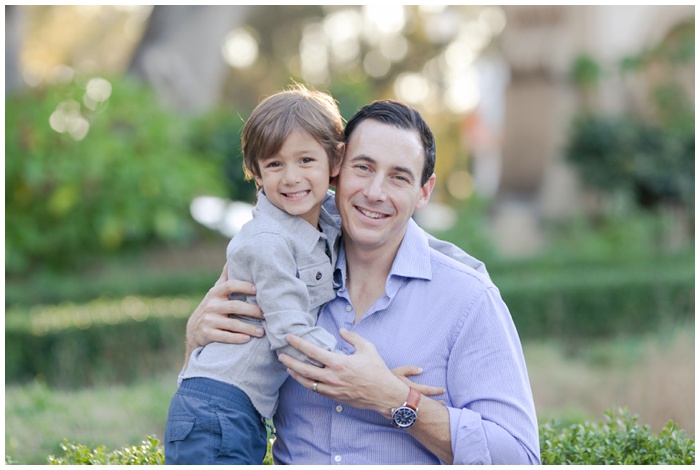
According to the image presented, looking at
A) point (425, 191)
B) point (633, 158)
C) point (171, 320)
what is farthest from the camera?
point (633, 158)

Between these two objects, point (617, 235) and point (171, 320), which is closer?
point (171, 320)

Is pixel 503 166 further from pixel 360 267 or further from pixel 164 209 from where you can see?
pixel 360 267

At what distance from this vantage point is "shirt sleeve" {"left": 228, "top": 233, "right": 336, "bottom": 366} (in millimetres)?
2547

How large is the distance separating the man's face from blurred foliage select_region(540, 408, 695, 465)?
100 cm

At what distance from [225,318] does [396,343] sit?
513mm

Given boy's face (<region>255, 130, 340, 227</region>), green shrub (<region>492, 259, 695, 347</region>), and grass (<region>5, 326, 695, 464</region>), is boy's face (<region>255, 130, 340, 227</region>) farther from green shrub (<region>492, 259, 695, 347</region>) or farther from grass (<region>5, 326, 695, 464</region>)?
green shrub (<region>492, 259, 695, 347</region>)

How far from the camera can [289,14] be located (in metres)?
27.6

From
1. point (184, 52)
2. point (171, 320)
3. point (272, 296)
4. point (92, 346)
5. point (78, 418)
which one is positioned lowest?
point (78, 418)

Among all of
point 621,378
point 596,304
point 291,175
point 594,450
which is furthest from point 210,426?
point 596,304

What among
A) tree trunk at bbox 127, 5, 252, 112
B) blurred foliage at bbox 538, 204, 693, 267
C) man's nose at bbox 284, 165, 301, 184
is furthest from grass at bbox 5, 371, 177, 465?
tree trunk at bbox 127, 5, 252, 112

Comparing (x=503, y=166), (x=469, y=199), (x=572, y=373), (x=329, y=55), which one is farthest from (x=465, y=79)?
(x=572, y=373)

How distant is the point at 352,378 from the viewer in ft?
8.21

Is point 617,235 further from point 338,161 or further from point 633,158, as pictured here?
point 338,161

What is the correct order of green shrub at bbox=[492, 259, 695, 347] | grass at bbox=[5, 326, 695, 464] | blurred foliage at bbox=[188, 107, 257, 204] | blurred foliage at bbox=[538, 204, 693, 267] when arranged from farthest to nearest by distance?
blurred foliage at bbox=[188, 107, 257, 204] < blurred foliage at bbox=[538, 204, 693, 267] < green shrub at bbox=[492, 259, 695, 347] < grass at bbox=[5, 326, 695, 464]
